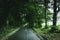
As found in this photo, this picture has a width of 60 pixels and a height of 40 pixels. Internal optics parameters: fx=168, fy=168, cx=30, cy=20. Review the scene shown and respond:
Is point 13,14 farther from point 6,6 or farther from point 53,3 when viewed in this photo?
point 53,3

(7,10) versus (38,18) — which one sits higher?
(7,10)

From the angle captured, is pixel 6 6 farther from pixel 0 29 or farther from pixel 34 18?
pixel 34 18

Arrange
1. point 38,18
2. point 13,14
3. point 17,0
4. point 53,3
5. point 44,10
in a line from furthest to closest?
point 38,18
point 44,10
point 53,3
point 13,14
point 17,0

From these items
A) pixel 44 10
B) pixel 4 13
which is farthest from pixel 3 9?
pixel 44 10

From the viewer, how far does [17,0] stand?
19.6 m

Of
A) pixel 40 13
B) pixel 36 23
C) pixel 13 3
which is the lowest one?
pixel 36 23

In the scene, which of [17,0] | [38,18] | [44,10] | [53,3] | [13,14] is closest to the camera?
[17,0]

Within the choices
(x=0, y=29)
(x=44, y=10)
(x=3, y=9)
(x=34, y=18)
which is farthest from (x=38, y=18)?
(x=3, y=9)

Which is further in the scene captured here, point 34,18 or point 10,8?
point 34,18

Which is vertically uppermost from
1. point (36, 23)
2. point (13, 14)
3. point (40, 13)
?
point (13, 14)

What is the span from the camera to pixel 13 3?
20672 millimetres

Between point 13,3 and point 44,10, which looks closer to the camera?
point 13,3

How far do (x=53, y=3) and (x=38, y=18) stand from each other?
14559 mm

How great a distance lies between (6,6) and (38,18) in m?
24.9
